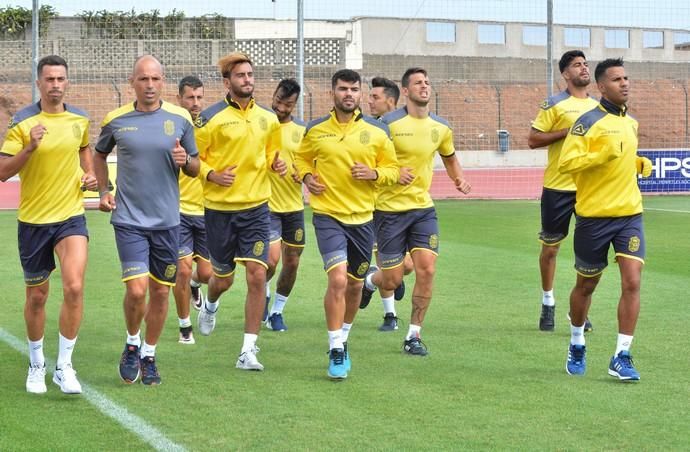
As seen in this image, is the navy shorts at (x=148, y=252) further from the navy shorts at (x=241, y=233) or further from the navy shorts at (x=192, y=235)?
the navy shorts at (x=192, y=235)

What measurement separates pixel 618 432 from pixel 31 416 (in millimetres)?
3521

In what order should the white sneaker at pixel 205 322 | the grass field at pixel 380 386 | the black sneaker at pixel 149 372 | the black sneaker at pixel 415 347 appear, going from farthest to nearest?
the white sneaker at pixel 205 322 < the black sneaker at pixel 415 347 < the black sneaker at pixel 149 372 < the grass field at pixel 380 386

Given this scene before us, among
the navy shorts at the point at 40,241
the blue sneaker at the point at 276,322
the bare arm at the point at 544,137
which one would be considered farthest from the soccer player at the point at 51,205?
the bare arm at the point at 544,137

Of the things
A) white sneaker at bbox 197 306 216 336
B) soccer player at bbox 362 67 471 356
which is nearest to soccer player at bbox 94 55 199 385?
white sneaker at bbox 197 306 216 336

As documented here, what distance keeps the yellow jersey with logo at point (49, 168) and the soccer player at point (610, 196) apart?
3435mm

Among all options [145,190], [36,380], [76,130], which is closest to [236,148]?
[145,190]

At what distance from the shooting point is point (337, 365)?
8.36 meters

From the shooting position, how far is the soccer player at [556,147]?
417 inches

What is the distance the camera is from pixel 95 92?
36.4 meters

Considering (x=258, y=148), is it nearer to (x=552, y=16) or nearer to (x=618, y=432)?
(x=618, y=432)

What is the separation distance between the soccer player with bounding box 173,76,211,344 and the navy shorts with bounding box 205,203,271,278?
0.88 metres

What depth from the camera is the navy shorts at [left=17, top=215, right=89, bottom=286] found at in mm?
8023

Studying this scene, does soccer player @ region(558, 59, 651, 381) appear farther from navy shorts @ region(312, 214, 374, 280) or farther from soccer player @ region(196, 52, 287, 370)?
soccer player @ region(196, 52, 287, 370)

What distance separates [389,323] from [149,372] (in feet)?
10.3
